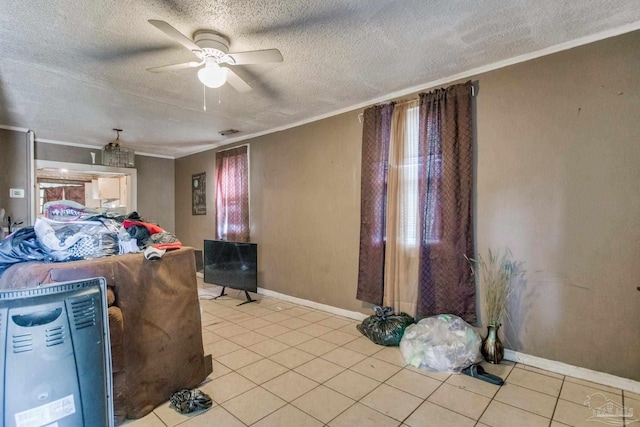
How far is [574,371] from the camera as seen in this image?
2340mm

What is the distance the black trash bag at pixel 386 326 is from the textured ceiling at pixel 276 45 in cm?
223

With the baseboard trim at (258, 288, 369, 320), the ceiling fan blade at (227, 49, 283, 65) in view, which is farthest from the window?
the ceiling fan blade at (227, 49, 283, 65)

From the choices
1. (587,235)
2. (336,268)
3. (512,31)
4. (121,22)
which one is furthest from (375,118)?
(121,22)

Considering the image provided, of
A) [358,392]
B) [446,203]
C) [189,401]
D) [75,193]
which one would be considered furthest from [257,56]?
[75,193]

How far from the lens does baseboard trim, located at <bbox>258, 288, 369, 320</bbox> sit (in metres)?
3.66

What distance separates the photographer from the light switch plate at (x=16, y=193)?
4.39 m

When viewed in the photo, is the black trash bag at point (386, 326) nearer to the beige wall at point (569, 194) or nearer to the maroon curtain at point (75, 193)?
the beige wall at point (569, 194)

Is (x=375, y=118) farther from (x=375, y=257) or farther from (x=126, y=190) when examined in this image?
(x=126, y=190)

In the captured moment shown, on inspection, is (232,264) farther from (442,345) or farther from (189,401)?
(442,345)

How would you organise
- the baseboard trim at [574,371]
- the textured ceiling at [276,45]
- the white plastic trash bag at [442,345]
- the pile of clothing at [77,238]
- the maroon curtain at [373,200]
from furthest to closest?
1. the maroon curtain at [373,200]
2. the white plastic trash bag at [442,345]
3. the baseboard trim at [574,371]
4. the textured ceiling at [276,45]
5. the pile of clothing at [77,238]

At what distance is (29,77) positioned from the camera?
2.78 meters

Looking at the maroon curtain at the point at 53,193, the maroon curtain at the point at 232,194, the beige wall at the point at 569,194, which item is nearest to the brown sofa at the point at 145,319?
the beige wall at the point at 569,194

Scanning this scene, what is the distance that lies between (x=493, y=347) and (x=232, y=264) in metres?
3.23

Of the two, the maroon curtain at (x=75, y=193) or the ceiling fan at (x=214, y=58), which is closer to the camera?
the ceiling fan at (x=214, y=58)
